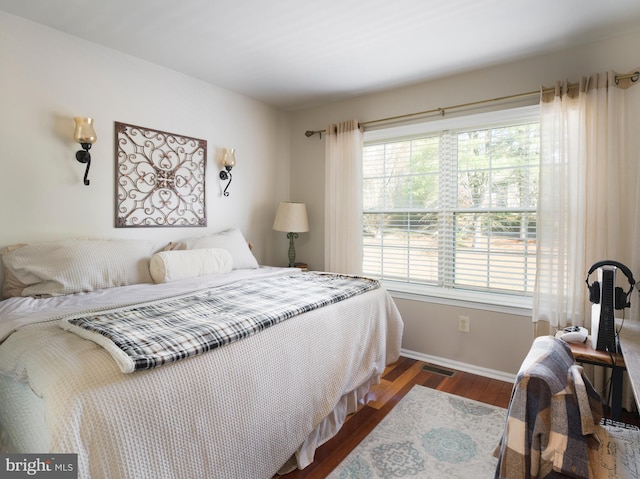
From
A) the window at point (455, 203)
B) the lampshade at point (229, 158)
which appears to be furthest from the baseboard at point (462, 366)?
the lampshade at point (229, 158)

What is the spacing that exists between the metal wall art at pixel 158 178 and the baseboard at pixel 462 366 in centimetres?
225

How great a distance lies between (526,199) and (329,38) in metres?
1.90

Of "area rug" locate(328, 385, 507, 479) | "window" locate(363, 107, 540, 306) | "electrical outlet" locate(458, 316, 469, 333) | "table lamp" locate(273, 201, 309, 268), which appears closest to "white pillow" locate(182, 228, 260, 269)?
"table lamp" locate(273, 201, 309, 268)

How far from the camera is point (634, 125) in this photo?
7.26 feet

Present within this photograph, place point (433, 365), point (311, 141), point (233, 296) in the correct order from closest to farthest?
1. point (233, 296)
2. point (433, 365)
3. point (311, 141)

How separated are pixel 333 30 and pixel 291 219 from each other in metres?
1.74

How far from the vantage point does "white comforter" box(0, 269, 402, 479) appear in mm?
994

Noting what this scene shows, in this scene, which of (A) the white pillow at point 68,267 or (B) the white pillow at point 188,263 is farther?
(B) the white pillow at point 188,263

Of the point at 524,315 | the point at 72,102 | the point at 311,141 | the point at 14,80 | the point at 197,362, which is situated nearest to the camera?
the point at 197,362

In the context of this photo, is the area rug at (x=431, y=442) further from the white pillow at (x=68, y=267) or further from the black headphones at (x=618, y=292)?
the white pillow at (x=68, y=267)

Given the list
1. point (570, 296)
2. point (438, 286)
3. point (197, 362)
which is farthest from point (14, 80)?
point (570, 296)

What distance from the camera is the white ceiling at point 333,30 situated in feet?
6.58

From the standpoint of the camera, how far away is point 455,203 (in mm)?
3078

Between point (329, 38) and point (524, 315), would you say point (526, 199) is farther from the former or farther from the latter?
point (329, 38)
